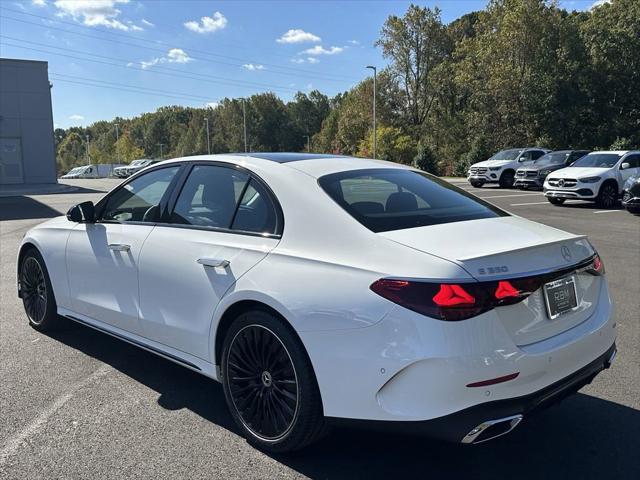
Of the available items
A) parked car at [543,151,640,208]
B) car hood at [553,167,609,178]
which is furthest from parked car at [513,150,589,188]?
car hood at [553,167,609,178]

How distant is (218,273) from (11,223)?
12.8 metres

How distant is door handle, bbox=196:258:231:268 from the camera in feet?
10.4

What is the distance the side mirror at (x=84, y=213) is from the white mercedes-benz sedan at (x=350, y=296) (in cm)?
38

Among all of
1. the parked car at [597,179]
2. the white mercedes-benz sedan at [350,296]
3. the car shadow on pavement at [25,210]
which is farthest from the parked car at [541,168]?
the white mercedes-benz sedan at [350,296]

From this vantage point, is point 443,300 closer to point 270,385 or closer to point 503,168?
point 270,385

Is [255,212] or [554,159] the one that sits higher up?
[554,159]

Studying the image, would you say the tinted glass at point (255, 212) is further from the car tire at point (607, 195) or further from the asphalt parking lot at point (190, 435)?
the car tire at point (607, 195)

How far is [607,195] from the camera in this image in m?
16.6

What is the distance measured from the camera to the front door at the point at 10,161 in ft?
98.9

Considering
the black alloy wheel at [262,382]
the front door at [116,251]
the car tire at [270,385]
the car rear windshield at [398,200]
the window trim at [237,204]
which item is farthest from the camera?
the front door at [116,251]

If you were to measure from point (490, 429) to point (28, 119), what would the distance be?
33495mm

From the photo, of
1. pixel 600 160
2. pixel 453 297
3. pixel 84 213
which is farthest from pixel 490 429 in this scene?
pixel 600 160

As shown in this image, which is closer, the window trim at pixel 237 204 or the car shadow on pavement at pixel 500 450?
the car shadow on pavement at pixel 500 450

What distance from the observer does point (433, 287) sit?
2.44 metres
